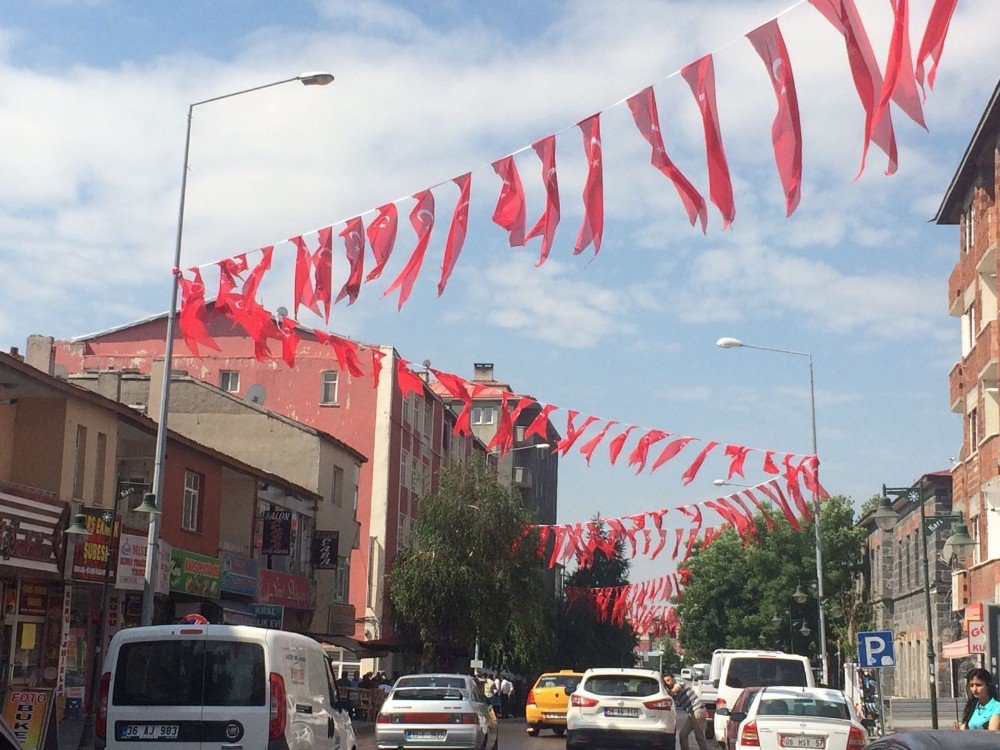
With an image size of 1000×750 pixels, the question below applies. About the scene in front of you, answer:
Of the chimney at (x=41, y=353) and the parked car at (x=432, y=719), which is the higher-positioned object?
the chimney at (x=41, y=353)

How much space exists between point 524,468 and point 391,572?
4120cm

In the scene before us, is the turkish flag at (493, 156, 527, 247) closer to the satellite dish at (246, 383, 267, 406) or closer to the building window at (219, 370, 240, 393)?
the satellite dish at (246, 383, 267, 406)

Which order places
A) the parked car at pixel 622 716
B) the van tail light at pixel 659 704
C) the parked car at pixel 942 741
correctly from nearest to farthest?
the parked car at pixel 942 741, the parked car at pixel 622 716, the van tail light at pixel 659 704

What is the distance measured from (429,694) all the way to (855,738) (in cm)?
750

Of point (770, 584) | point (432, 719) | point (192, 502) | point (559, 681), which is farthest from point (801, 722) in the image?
point (770, 584)

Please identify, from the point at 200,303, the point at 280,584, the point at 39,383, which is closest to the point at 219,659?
the point at 200,303

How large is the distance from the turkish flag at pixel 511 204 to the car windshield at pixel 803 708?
8.18m

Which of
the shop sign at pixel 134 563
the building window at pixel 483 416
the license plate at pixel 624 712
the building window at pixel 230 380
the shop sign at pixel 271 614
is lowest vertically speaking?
the license plate at pixel 624 712

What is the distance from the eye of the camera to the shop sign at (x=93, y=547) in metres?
27.2

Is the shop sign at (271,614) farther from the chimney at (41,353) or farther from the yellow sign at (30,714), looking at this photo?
the yellow sign at (30,714)

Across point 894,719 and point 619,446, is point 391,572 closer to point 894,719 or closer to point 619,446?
point 894,719

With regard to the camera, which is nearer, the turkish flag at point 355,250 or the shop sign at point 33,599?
the turkish flag at point 355,250

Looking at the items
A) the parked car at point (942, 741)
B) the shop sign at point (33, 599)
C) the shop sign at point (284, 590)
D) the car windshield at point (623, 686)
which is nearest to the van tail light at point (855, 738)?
the car windshield at point (623, 686)

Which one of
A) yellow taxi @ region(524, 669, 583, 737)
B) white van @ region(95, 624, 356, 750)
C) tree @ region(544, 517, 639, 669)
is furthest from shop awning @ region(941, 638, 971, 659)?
tree @ region(544, 517, 639, 669)
